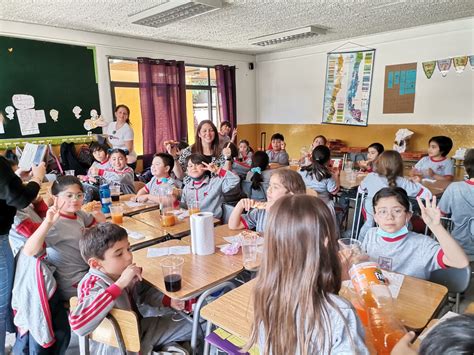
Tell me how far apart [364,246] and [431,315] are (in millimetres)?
700

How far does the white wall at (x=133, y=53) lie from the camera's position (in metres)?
5.22

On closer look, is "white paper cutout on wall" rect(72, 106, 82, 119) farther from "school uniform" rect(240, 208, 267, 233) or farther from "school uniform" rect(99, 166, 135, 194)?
"school uniform" rect(240, 208, 267, 233)

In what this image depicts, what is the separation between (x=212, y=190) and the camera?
3254 millimetres

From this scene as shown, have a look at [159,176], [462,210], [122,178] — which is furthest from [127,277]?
[462,210]

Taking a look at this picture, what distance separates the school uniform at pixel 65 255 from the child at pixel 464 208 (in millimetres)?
3178

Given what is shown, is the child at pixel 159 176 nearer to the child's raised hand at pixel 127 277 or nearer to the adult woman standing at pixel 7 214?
the adult woman standing at pixel 7 214

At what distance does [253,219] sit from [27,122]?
4.54 metres

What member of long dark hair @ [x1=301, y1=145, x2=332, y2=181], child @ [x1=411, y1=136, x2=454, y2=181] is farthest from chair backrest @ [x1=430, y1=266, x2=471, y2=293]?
child @ [x1=411, y1=136, x2=454, y2=181]

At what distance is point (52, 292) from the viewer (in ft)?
6.12

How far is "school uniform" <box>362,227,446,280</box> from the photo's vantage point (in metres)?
1.86

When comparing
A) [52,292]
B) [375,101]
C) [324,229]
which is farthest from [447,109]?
[52,292]

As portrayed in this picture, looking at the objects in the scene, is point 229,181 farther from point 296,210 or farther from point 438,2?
point 438,2

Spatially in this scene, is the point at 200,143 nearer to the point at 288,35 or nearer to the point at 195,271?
the point at 195,271

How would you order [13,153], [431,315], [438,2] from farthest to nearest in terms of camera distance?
[13,153] → [438,2] → [431,315]
